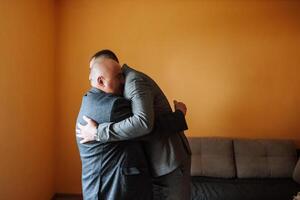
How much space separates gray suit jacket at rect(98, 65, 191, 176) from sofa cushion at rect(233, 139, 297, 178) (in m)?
1.64

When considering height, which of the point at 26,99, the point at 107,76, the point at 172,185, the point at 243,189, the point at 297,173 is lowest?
the point at 243,189

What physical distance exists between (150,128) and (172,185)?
36 cm

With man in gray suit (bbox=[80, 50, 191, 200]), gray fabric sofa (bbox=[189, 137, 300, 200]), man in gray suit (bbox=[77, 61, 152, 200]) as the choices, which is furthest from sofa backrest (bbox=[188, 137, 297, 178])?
man in gray suit (bbox=[77, 61, 152, 200])

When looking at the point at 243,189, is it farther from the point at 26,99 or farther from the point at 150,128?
the point at 26,99

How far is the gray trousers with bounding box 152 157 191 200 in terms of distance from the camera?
1365 millimetres

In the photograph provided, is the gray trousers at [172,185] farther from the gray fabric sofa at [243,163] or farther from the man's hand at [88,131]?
the gray fabric sofa at [243,163]

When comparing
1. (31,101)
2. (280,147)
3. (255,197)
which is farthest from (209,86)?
(31,101)

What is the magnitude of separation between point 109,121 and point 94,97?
0.45 ft

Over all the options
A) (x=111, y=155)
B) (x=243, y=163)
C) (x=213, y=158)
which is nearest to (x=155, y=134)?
(x=111, y=155)

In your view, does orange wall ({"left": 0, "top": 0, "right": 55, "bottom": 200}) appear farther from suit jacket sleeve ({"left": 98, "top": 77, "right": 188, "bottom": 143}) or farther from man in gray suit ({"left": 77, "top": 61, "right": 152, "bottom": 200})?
suit jacket sleeve ({"left": 98, "top": 77, "right": 188, "bottom": 143})

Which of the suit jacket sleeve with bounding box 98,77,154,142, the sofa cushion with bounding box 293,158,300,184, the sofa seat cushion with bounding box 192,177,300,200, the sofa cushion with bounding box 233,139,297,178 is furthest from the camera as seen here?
the sofa cushion with bounding box 233,139,297,178

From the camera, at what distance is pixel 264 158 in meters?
2.92

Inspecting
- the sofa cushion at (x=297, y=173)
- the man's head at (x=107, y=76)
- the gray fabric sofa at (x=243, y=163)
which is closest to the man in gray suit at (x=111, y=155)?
the man's head at (x=107, y=76)

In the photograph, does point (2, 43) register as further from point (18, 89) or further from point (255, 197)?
point (255, 197)
